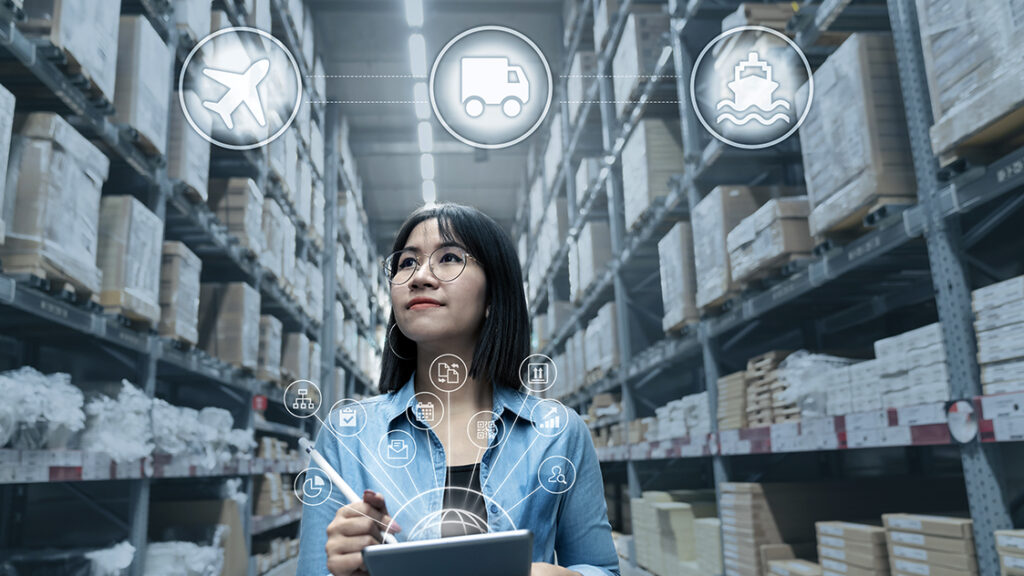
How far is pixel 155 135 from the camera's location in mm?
3025

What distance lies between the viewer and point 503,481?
1.09 metres

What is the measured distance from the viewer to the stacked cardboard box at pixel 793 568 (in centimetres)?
275

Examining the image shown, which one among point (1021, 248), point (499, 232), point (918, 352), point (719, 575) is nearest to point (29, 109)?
point (499, 232)

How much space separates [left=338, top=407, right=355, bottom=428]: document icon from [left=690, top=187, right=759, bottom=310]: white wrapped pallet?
2529 millimetres

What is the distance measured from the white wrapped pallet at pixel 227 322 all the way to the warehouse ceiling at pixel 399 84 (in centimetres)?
101

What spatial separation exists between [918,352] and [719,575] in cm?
175

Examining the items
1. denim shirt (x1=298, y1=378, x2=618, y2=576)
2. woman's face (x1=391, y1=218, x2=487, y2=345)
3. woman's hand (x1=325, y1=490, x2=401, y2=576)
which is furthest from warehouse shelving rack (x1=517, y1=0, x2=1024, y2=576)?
woman's hand (x1=325, y1=490, x2=401, y2=576)

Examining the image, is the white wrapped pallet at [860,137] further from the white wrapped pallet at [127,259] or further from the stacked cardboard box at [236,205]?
the stacked cardboard box at [236,205]

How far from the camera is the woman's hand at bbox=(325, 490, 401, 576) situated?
79 cm

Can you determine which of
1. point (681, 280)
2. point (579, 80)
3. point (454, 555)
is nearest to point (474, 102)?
point (454, 555)

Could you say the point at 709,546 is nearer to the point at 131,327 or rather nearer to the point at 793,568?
the point at 793,568

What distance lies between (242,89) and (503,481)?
1.83 metres

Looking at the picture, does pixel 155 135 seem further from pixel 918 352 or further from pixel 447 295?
pixel 918 352

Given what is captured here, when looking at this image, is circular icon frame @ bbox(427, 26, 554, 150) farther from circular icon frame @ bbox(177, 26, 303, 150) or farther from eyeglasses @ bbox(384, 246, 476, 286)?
eyeglasses @ bbox(384, 246, 476, 286)
